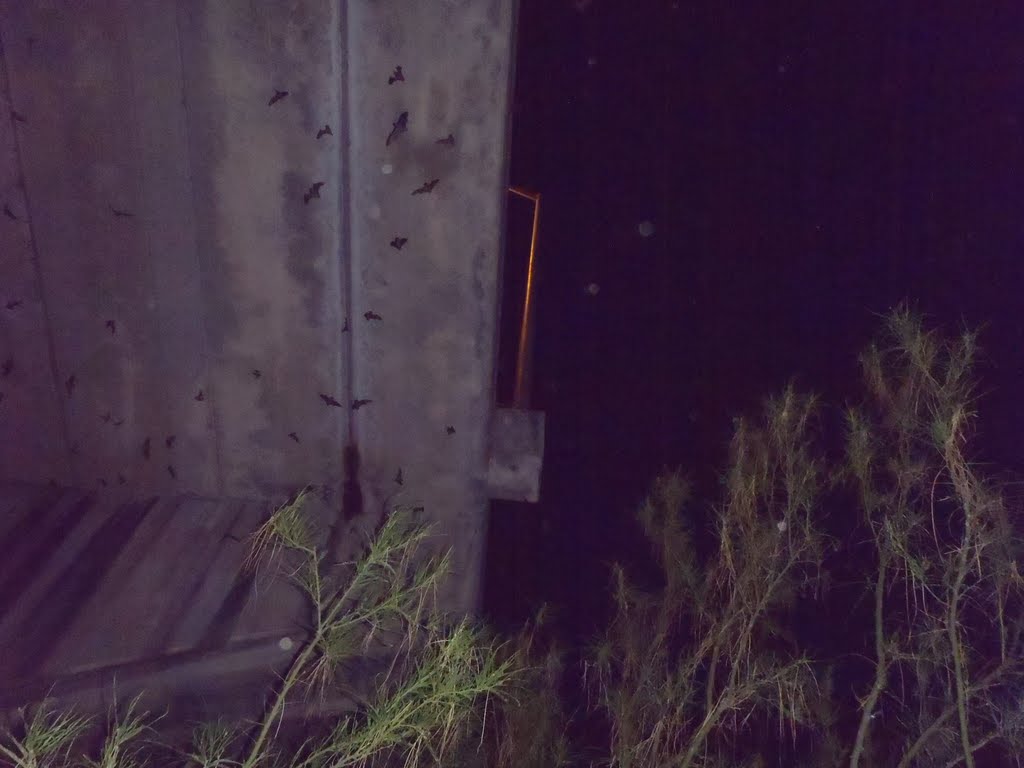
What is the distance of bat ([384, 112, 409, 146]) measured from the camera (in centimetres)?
454

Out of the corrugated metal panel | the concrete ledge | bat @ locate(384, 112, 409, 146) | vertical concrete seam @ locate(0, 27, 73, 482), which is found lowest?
the corrugated metal panel

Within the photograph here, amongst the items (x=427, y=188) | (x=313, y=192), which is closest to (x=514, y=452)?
(x=427, y=188)

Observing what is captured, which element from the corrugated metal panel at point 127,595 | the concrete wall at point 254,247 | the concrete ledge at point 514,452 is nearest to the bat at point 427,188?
the concrete wall at point 254,247

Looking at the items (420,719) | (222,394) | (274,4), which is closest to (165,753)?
(420,719)

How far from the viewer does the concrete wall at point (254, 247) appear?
4.39 meters

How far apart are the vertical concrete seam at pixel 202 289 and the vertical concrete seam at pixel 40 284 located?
106 cm

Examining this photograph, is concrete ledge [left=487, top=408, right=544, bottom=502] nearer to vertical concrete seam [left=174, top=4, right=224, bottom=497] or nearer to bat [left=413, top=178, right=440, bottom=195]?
bat [left=413, top=178, right=440, bottom=195]

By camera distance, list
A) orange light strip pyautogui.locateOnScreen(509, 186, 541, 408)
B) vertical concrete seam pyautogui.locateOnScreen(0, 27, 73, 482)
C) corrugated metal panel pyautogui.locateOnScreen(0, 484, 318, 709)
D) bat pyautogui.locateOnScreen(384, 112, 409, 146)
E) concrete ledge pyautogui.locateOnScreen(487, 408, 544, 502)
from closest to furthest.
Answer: corrugated metal panel pyautogui.locateOnScreen(0, 484, 318, 709), vertical concrete seam pyautogui.locateOnScreen(0, 27, 73, 482), bat pyautogui.locateOnScreen(384, 112, 409, 146), concrete ledge pyautogui.locateOnScreen(487, 408, 544, 502), orange light strip pyautogui.locateOnScreen(509, 186, 541, 408)

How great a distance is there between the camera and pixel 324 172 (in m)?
4.66

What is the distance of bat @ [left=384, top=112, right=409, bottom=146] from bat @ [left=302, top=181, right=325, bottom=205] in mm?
550

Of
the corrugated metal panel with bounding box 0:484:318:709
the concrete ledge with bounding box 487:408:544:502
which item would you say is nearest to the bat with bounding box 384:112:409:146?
the concrete ledge with bounding box 487:408:544:502

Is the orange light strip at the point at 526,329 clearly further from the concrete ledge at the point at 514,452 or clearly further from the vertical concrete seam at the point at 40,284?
the vertical concrete seam at the point at 40,284

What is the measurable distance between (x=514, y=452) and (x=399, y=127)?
8.48 ft

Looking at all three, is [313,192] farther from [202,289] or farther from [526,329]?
[526,329]
